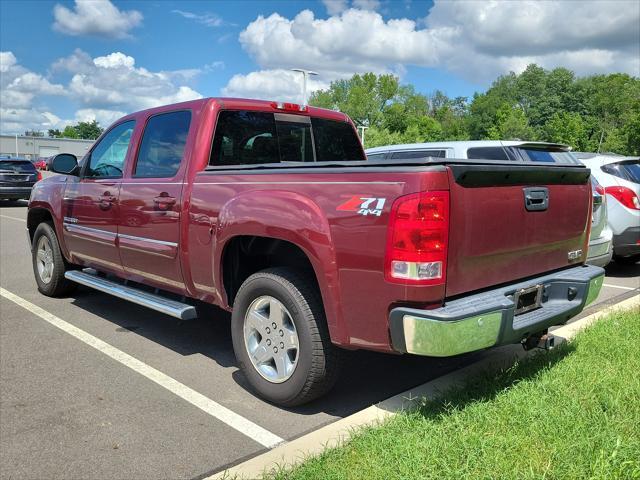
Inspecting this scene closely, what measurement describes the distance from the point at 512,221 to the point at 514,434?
119 centimetres

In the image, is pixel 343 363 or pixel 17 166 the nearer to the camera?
pixel 343 363

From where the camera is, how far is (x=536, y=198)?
3438mm

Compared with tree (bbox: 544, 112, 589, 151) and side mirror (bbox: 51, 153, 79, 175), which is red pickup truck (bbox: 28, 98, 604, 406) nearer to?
side mirror (bbox: 51, 153, 79, 175)

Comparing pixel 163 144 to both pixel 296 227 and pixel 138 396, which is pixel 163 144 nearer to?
pixel 296 227

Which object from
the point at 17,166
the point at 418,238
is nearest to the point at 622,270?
the point at 418,238

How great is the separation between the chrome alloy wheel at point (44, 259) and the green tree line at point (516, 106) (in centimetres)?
7870

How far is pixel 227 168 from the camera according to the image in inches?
154

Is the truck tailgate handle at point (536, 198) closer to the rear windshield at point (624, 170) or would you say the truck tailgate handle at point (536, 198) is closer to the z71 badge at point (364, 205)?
the z71 badge at point (364, 205)

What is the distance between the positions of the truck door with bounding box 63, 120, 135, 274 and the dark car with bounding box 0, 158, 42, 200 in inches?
602

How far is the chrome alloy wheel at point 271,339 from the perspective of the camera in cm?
349

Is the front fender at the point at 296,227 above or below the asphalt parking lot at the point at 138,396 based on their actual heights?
above

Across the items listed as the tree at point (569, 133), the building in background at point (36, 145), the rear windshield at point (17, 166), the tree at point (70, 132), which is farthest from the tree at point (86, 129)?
the rear windshield at point (17, 166)

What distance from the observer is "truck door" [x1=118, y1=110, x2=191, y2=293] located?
4.23 m

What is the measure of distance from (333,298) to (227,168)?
1379mm
